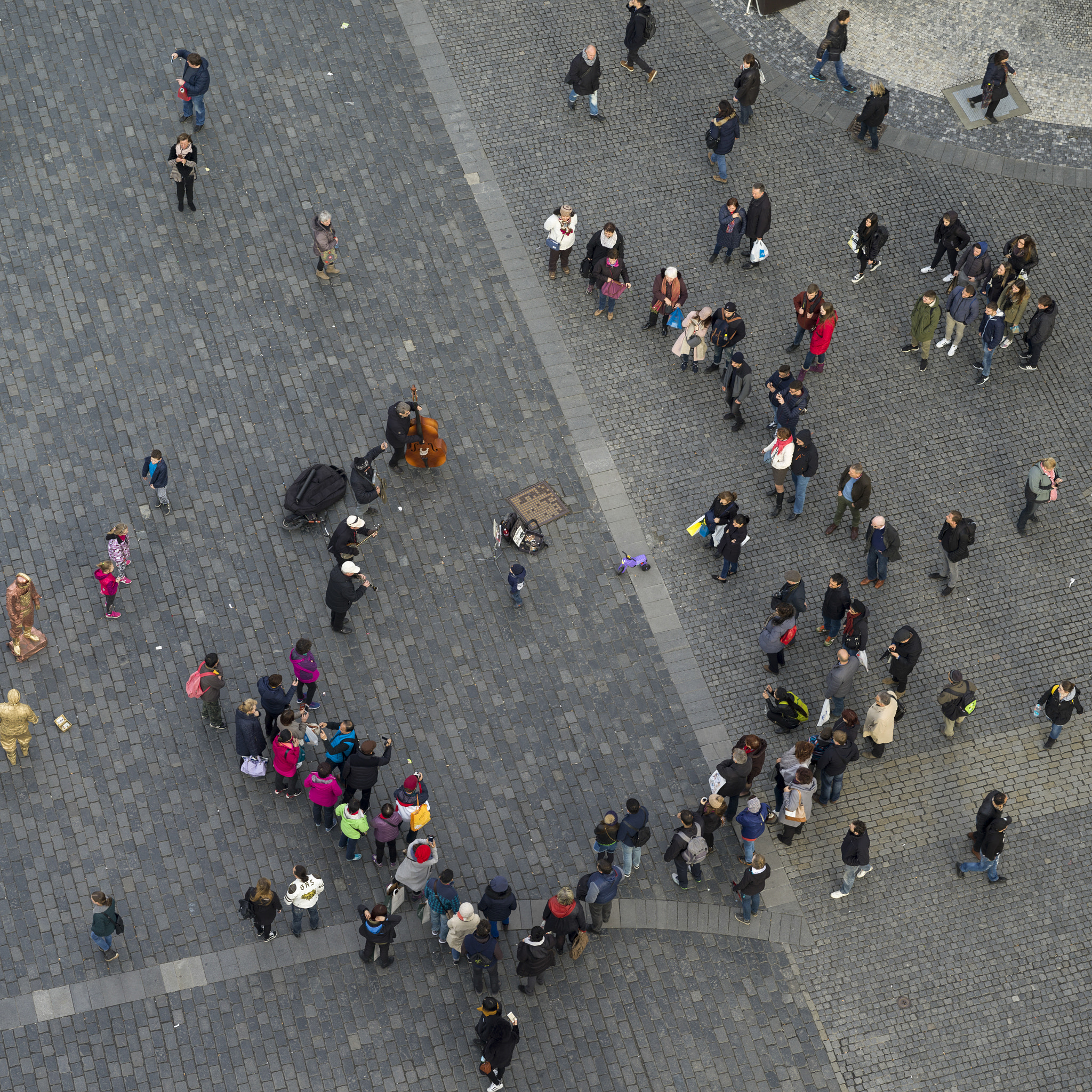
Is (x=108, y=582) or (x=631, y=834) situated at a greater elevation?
(x=108, y=582)

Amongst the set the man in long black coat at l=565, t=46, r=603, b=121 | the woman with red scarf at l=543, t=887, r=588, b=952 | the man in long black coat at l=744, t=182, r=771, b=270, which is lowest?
the woman with red scarf at l=543, t=887, r=588, b=952

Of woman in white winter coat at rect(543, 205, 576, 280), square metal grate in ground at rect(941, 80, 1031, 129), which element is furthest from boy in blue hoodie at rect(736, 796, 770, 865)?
square metal grate in ground at rect(941, 80, 1031, 129)

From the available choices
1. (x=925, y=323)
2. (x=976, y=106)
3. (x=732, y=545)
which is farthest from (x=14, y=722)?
(x=976, y=106)

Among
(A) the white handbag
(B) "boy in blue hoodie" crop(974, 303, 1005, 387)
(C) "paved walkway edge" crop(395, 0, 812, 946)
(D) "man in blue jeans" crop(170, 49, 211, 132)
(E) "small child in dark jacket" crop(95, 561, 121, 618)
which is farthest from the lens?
(D) "man in blue jeans" crop(170, 49, 211, 132)

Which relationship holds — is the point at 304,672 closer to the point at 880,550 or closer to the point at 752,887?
the point at 752,887

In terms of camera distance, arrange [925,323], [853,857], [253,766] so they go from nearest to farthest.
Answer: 1. [853,857]
2. [253,766]
3. [925,323]

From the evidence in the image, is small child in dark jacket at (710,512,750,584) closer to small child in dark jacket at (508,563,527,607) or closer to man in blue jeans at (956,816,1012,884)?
small child in dark jacket at (508,563,527,607)

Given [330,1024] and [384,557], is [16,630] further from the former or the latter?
[330,1024]

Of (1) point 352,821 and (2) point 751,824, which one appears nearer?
(1) point 352,821
